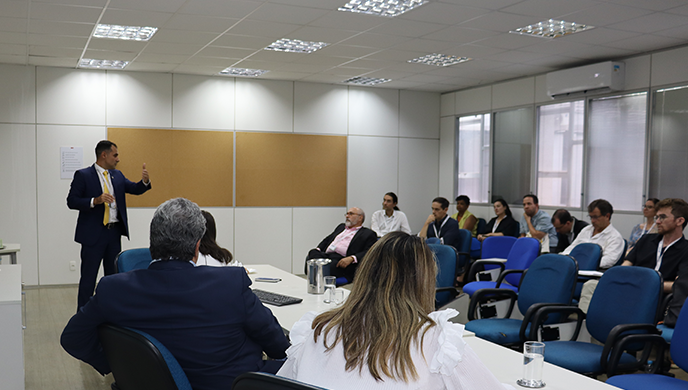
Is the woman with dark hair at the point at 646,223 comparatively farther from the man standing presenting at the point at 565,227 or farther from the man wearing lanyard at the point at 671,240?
the man wearing lanyard at the point at 671,240

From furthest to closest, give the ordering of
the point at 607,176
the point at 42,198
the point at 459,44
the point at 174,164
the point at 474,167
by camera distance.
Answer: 1. the point at 474,167
2. the point at 174,164
3. the point at 42,198
4. the point at 607,176
5. the point at 459,44

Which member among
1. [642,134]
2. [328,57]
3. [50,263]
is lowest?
[50,263]

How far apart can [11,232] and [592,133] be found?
315 inches

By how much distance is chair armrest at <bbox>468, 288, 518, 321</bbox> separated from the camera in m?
4.53

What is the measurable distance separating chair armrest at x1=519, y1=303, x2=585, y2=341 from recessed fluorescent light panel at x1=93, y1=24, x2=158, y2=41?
4.78 metres

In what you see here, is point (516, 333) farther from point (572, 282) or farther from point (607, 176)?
point (607, 176)

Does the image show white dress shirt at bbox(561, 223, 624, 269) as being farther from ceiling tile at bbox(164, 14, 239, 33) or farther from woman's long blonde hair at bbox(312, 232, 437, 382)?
woman's long blonde hair at bbox(312, 232, 437, 382)

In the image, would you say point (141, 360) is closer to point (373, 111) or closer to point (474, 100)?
point (373, 111)

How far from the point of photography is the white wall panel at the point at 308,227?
9.55 meters

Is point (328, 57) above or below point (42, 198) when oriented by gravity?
above

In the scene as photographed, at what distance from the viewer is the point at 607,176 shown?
754 centimetres

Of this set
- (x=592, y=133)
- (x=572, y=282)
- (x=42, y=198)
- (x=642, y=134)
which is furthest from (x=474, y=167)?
(x=42, y=198)

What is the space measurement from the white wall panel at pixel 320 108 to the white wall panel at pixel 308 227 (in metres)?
1.32

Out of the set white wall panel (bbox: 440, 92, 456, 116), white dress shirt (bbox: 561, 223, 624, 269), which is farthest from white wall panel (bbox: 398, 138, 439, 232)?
white dress shirt (bbox: 561, 223, 624, 269)
